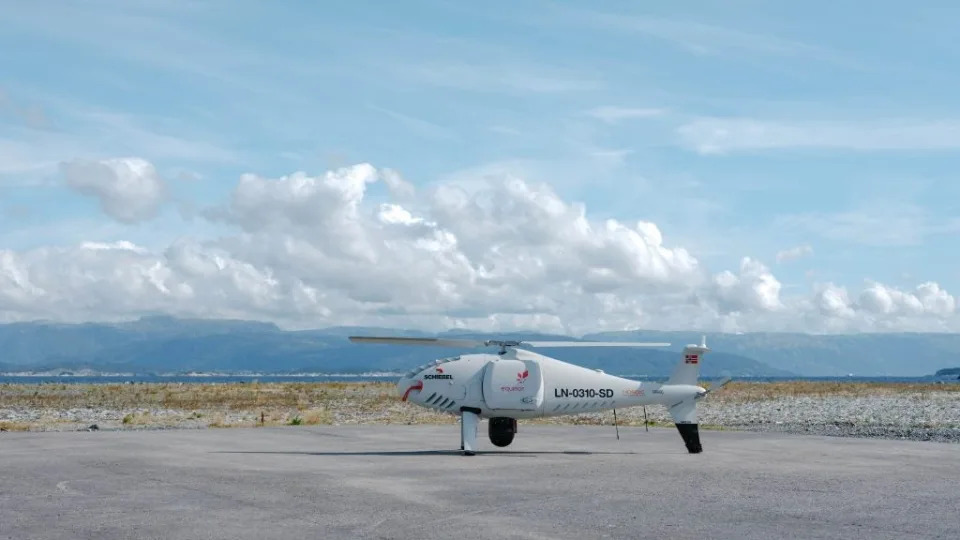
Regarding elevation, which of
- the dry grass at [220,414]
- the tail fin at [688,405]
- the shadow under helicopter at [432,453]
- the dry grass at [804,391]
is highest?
the tail fin at [688,405]

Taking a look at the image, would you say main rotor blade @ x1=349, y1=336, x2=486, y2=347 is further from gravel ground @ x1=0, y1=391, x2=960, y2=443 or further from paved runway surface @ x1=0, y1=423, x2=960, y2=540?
gravel ground @ x1=0, y1=391, x2=960, y2=443

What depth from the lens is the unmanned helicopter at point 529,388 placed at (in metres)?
29.1

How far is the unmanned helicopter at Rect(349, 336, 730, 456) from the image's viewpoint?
1145 inches

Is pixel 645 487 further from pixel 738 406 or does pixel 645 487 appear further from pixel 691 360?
pixel 738 406

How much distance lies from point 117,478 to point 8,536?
7.51 metres

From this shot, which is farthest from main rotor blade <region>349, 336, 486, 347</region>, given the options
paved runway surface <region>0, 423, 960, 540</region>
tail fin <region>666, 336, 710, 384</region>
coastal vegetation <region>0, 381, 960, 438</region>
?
coastal vegetation <region>0, 381, 960, 438</region>

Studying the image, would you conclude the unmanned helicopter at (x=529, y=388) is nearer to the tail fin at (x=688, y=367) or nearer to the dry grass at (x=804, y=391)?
the tail fin at (x=688, y=367)

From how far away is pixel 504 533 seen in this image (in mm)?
15273

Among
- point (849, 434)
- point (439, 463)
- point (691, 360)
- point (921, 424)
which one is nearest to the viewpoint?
point (439, 463)

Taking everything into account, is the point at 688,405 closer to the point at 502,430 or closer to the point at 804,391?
the point at 502,430

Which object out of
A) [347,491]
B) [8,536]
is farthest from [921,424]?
[8,536]

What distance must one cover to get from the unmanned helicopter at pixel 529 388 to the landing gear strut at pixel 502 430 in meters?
0.48

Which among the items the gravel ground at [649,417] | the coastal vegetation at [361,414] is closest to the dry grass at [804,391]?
the coastal vegetation at [361,414]

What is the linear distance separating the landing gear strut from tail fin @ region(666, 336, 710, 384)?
4.60 meters
